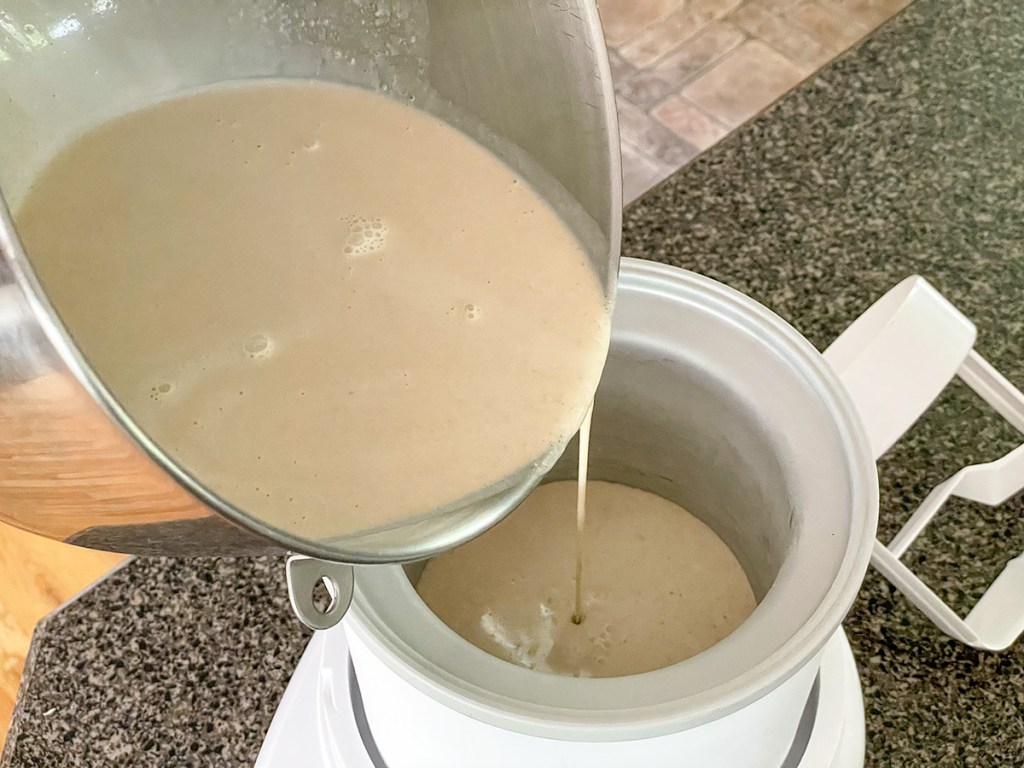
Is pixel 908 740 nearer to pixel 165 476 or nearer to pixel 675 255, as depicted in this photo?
pixel 675 255

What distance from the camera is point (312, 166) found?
566mm

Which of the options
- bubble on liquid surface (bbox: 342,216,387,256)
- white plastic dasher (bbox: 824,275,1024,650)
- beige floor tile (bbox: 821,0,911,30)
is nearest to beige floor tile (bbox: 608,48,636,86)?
beige floor tile (bbox: 821,0,911,30)

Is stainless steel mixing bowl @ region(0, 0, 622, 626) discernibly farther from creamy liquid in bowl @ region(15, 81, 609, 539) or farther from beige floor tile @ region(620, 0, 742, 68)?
beige floor tile @ region(620, 0, 742, 68)

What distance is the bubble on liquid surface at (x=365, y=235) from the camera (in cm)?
55

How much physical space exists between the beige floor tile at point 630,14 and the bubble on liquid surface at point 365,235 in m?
0.83

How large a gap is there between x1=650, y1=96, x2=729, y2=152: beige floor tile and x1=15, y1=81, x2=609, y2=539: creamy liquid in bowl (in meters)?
0.65

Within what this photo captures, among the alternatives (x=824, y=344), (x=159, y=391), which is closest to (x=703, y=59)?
(x=824, y=344)

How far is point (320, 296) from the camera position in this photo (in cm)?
53

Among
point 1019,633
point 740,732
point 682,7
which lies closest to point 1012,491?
point 1019,633

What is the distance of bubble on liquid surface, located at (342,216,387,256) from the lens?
552 millimetres

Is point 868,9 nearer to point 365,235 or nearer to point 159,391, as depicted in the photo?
point 365,235

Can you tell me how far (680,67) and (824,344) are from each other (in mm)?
481

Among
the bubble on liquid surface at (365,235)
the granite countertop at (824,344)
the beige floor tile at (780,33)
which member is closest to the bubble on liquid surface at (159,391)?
the bubble on liquid surface at (365,235)

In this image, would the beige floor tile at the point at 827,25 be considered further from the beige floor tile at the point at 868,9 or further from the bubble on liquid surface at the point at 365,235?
the bubble on liquid surface at the point at 365,235
